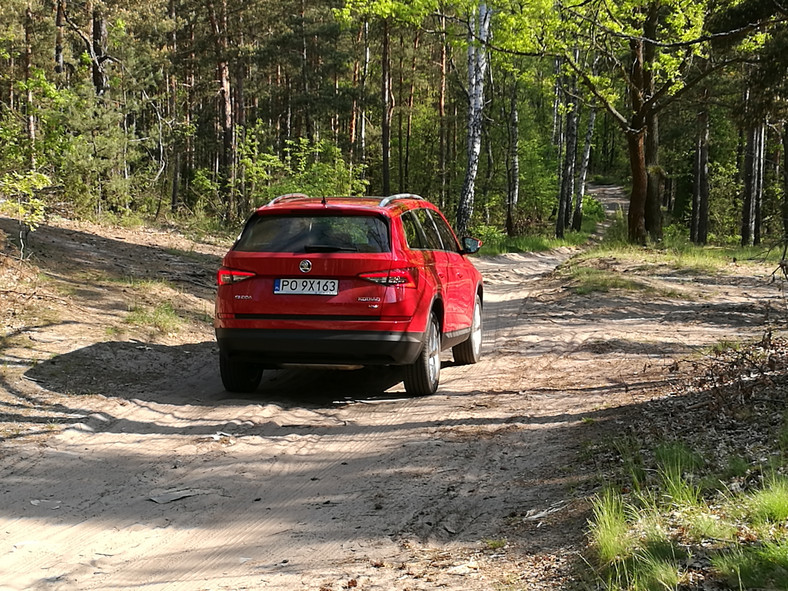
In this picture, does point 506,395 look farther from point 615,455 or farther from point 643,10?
point 643,10

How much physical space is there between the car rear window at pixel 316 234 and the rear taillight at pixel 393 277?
0.23 m

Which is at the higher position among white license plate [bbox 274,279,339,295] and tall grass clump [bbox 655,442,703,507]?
white license plate [bbox 274,279,339,295]

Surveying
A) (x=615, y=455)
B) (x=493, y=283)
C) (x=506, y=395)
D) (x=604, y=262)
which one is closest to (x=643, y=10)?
(x=604, y=262)

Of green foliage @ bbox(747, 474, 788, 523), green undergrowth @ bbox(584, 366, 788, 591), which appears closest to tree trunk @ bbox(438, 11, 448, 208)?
green undergrowth @ bbox(584, 366, 788, 591)

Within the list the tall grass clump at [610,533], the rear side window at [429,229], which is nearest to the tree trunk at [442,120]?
the rear side window at [429,229]

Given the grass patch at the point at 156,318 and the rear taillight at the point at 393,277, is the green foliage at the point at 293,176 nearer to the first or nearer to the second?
the grass patch at the point at 156,318

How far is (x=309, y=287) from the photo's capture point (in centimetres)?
667

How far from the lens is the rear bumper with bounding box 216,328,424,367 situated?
6605 millimetres

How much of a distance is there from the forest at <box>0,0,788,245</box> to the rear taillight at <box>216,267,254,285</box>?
3.64 metres

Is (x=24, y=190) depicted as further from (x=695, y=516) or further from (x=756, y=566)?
(x=756, y=566)

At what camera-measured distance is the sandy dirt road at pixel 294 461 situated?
376cm

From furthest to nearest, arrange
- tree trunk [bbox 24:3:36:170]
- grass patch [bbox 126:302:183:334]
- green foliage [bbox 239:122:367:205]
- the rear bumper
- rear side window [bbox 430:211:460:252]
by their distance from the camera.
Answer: green foliage [bbox 239:122:367:205]
tree trunk [bbox 24:3:36:170]
grass patch [bbox 126:302:183:334]
rear side window [bbox 430:211:460:252]
the rear bumper

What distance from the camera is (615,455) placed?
490cm

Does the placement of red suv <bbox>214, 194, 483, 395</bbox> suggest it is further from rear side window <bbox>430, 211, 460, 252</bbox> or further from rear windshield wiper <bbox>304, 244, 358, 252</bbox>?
rear side window <bbox>430, 211, 460, 252</bbox>
